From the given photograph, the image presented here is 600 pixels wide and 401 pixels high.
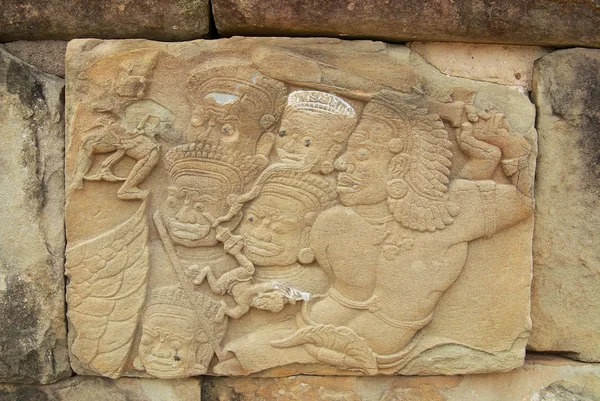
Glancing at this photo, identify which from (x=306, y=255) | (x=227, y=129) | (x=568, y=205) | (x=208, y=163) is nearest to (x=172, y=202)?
(x=208, y=163)

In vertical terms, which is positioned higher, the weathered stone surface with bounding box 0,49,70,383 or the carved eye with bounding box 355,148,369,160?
the carved eye with bounding box 355,148,369,160

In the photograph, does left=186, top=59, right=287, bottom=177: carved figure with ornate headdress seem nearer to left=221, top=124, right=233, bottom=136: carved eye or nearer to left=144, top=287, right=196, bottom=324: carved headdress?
left=221, top=124, right=233, bottom=136: carved eye

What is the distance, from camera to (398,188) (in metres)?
2.34

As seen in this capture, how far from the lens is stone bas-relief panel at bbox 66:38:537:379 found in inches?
91.7

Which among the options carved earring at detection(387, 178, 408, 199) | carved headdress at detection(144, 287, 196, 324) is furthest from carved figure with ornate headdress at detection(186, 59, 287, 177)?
carved headdress at detection(144, 287, 196, 324)

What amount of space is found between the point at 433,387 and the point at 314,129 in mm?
1249

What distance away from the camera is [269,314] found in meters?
2.47

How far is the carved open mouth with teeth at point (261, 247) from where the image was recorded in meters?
2.39

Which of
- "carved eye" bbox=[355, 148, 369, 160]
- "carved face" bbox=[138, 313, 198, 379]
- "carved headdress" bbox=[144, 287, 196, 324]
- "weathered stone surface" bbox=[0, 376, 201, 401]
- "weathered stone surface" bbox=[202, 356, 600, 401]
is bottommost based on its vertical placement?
"weathered stone surface" bbox=[0, 376, 201, 401]

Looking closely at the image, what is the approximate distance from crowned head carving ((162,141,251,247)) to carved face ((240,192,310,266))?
118 millimetres

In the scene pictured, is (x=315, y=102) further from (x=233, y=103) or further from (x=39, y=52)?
(x=39, y=52)

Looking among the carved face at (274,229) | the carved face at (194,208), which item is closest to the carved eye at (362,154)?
the carved face at (274,229)

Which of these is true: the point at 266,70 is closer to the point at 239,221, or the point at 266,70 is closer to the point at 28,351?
the point at 239,221

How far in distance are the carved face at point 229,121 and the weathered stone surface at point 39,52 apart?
0.66 metres
